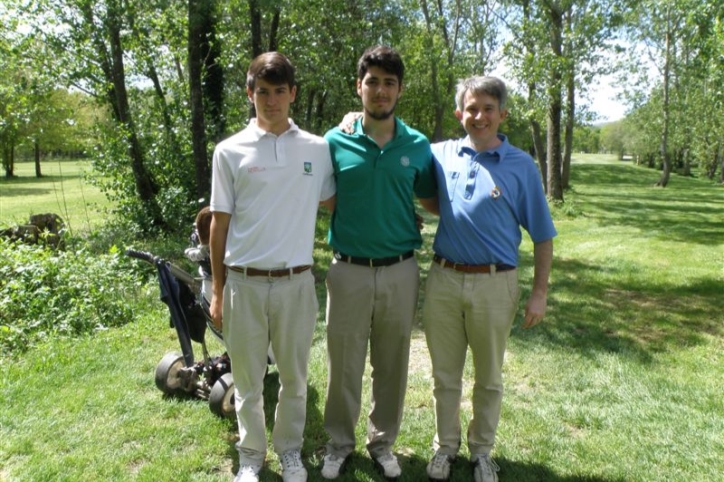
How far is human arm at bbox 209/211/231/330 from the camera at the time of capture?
2756mm

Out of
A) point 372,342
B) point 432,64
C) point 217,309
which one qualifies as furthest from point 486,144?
point 432,64

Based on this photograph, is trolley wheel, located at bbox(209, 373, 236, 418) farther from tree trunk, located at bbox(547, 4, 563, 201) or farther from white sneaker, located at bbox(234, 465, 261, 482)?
tree trunk, located at bbox(547, 4, 563, 201)

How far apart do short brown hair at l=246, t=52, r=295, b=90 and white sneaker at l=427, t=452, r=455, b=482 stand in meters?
2.19

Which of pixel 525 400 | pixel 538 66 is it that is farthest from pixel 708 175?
pixel 525 400

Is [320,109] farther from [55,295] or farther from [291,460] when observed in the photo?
[291,460]

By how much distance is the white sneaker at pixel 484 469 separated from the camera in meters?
3.04

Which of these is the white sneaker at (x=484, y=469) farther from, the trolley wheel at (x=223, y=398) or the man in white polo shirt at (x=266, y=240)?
the trolley wheel at (x=223, y=398)

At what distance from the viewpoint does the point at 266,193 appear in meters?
2.69

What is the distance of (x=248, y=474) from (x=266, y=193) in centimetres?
153

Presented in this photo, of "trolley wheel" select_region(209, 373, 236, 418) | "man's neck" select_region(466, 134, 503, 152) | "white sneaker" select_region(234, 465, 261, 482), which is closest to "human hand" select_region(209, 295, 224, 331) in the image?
"white sneaker" select_region(234, 465, 261, 482)

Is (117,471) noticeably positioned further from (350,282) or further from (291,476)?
(350,282)

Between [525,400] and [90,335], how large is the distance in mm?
4138

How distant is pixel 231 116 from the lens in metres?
10.5

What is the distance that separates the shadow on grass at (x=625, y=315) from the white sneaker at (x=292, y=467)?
9.95 feet
